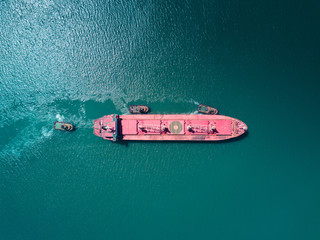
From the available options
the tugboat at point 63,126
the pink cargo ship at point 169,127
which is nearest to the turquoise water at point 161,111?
the tugboat at point 63,126

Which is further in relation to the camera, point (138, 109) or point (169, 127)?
point (138, 109)

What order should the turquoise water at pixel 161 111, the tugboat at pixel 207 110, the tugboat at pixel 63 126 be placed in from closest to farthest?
1. the turquoise water at pixel 161 111
2. the tugboat at pixel 207 110
3. the tugboat at pixel 63 126

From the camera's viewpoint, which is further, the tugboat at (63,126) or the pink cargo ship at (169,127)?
the tugboat at (63,126)

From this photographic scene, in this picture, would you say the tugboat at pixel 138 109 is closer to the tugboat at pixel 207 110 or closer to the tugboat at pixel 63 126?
the tugboat at pixel 207 110

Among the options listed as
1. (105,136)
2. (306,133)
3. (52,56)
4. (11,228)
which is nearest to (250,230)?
(306,133)

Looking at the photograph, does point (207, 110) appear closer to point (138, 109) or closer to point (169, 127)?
point (169, 127)

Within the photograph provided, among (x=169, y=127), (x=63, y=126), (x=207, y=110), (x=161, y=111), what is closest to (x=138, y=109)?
(x=161, y=111)
